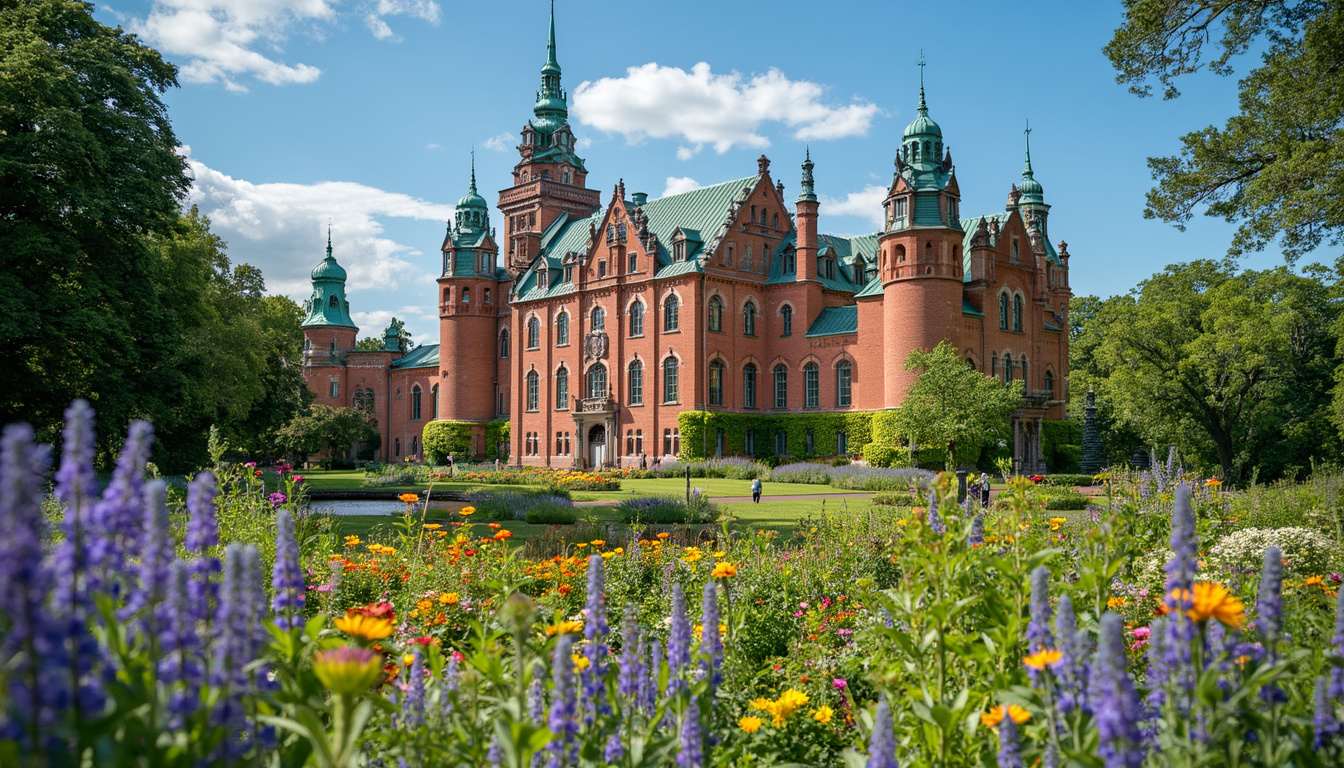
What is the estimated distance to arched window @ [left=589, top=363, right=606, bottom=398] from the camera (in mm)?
54188

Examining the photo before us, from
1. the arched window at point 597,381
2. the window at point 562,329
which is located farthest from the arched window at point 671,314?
the window at point 562,329

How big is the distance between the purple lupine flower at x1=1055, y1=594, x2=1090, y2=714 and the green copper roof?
1767 inches

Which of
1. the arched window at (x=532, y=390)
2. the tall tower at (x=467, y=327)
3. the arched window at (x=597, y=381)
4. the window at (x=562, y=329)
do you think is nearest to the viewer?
the arched window at (x=597, y=381)

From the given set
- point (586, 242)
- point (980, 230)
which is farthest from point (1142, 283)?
point (586, 242)

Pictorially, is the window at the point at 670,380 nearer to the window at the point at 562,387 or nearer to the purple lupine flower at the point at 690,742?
the window at the point at 562,387

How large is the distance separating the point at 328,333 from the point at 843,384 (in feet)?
151

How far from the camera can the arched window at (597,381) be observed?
5419cm

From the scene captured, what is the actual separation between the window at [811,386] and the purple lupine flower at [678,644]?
45.8m

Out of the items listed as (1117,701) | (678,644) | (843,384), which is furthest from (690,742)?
(843,384)

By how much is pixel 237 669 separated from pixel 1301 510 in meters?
15.9

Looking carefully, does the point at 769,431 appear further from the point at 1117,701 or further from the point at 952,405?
the point at 1117,701

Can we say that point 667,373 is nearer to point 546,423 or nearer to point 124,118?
point 546,423

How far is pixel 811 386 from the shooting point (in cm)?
4956

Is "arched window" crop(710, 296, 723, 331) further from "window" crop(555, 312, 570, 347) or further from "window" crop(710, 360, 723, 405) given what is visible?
"window" crop(555, 312, 570, 347)
